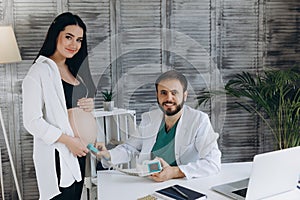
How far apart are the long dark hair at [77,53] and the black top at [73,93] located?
56 millimetres

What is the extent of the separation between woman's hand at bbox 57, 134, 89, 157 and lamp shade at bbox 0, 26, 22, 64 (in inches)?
26.5

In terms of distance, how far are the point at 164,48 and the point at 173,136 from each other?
1296 millimetres

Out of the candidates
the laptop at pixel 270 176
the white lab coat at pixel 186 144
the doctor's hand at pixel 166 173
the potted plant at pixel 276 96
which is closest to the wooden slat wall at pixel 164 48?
the potted plant at pixel 276 96

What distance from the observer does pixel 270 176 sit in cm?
184

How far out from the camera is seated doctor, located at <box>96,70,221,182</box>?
90.1 inches

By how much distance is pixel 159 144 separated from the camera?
2352mm

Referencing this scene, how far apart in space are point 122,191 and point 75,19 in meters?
1.24

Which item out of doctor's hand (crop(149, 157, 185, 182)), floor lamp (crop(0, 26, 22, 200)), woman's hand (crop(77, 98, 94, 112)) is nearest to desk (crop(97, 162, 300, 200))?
doctor's hand (crop(149, 157, 185, 182))

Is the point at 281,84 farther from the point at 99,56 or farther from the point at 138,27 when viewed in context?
the point at 99,56

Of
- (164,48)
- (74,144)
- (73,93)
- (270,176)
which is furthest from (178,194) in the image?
(164,48)

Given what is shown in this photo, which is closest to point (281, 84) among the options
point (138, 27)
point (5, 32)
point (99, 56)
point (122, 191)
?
point (138, 27)

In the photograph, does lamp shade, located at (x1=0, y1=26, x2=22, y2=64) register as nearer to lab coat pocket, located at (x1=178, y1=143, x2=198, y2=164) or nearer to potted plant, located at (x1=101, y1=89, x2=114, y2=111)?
potted plant, located at (x1=101, y1=89, x2=114, y2=111)

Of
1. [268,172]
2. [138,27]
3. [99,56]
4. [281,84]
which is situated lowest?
[268,172]

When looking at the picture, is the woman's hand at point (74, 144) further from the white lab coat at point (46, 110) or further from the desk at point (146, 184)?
the desk at point (146, 184)
